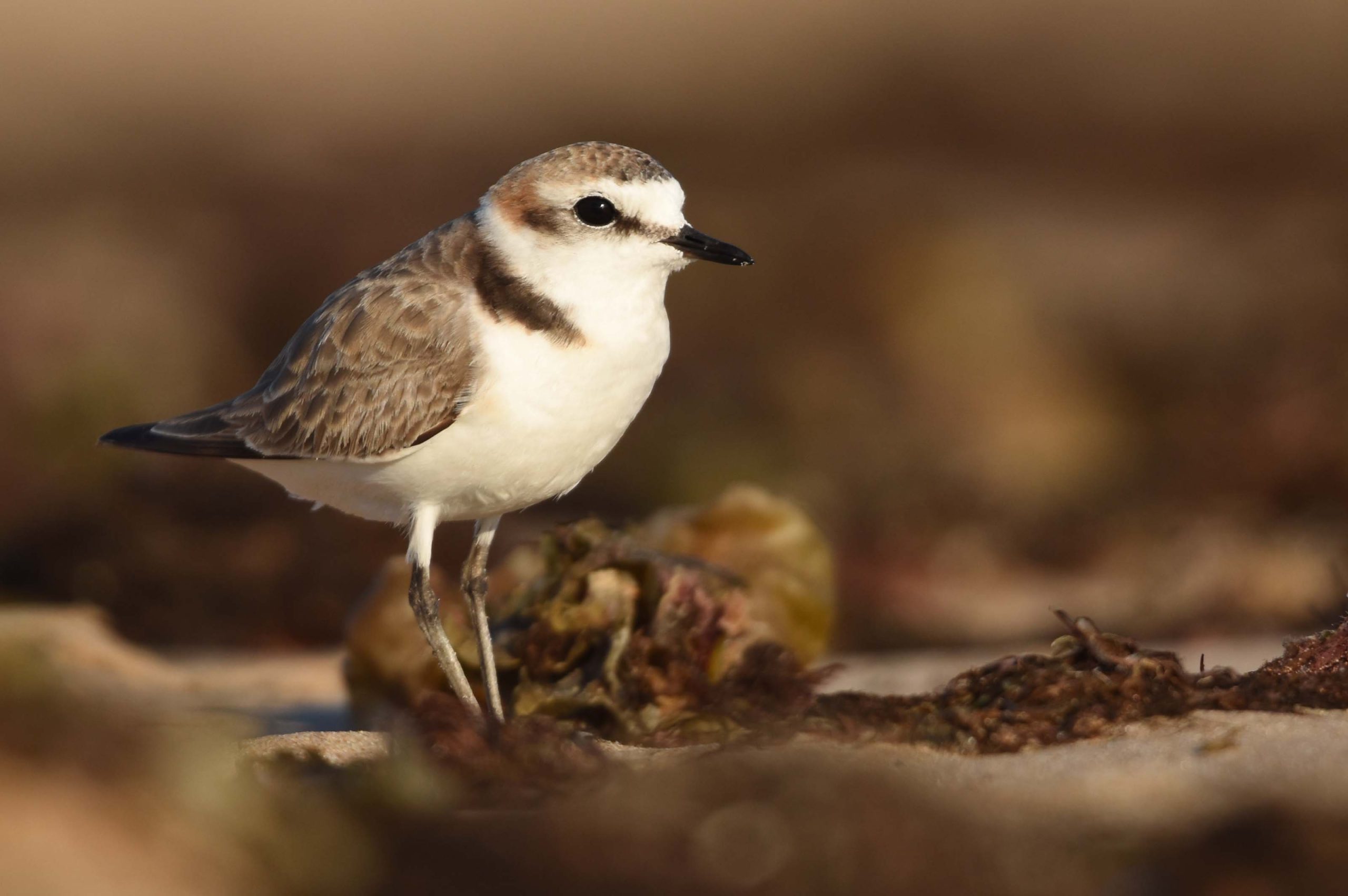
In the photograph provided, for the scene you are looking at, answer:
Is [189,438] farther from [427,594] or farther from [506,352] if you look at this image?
[506,352]

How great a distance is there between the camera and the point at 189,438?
6121mm

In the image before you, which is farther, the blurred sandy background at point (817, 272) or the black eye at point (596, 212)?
the blurred sandy background at point (817, 272)

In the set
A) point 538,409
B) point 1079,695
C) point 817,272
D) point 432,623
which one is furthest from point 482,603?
point 817,272

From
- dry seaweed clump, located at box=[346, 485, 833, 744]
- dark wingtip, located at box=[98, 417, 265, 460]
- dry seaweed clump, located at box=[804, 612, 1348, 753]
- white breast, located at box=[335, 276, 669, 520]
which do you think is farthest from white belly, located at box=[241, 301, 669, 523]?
dry seaweed clump, located at box=[804, 612, 1348, 753]

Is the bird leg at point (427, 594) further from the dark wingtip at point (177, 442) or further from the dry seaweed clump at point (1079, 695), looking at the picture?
the dry seaweed clump at point (1079, 695)

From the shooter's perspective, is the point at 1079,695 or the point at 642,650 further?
the point at 642,650

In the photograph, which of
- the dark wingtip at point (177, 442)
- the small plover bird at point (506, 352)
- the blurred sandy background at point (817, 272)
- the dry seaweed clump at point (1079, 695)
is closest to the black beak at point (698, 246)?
the small plover bird at point (506, 352)

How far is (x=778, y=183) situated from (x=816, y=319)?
2833 mm

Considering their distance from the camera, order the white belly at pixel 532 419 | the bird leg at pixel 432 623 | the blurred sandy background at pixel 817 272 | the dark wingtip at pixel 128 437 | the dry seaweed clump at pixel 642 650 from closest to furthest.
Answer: the dry seaweed clump at pixel 642 650 < the white belly at pixel 532 419 < the bird leg at pixel 432 623 < the dark wingtip at pixel 128 437 < the blurred sandy background at pixel 817 272

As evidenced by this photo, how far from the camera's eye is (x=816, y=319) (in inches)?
523

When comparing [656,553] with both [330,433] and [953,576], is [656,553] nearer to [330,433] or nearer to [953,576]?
[330,433]

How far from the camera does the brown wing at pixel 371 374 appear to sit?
5141 mm

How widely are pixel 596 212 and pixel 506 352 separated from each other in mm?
577

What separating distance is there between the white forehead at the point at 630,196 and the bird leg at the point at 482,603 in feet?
4.45
